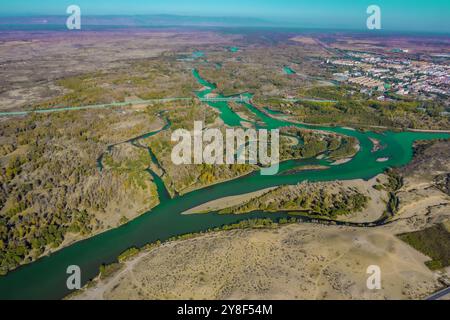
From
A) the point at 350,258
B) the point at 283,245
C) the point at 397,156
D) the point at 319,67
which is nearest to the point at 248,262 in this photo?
the point at 283,245

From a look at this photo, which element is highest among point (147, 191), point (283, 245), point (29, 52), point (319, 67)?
point (29, 52)

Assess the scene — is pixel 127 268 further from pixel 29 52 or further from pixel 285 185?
pixel 29 52

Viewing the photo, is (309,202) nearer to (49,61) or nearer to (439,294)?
(439,294)

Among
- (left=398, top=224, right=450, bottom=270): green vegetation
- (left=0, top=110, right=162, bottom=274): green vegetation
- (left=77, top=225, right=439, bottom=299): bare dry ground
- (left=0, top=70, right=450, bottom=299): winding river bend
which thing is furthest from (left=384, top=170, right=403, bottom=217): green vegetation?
(left=0, top=110, right=162, bottom=274): green vegetation

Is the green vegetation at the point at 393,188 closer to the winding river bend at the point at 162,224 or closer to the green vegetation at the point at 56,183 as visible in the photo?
the winding river bend at the point at 162,224

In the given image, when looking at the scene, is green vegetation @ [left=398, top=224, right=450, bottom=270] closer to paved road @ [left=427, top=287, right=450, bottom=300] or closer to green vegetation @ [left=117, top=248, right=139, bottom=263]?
paved road @ [left=427, top=287, right=450, bottom=300]

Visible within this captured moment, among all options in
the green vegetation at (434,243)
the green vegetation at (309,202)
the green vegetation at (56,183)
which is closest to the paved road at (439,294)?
the green vegetation at (434,243)
